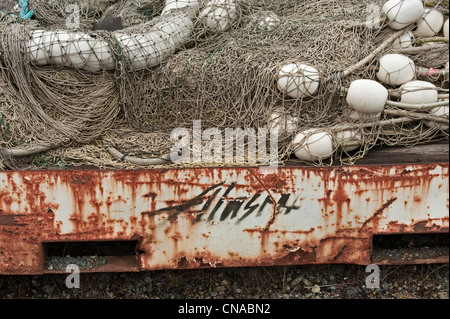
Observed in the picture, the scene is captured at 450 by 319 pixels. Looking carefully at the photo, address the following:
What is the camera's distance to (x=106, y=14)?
458cm

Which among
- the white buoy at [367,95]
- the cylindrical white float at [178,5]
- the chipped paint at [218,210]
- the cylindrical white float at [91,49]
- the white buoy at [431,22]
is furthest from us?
the cylindrical white float at [178,5]

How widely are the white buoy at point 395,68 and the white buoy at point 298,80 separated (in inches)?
18.8

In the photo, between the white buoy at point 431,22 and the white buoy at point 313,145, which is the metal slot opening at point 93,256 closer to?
the white buoy at point 313,145

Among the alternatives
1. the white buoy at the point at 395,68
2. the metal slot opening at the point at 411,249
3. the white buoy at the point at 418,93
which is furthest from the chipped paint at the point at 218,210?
the white buoy at the point at 395,68

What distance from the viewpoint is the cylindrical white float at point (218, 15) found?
3916 mm

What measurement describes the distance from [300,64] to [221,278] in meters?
1.68

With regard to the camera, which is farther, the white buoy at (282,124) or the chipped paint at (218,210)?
the white buoy at (282,124)

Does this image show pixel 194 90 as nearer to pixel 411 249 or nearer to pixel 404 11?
pixel 404 11

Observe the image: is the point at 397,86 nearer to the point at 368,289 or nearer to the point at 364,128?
the point at 364,128

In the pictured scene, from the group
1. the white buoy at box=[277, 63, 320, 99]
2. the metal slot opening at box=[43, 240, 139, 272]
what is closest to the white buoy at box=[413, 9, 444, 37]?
the white buoy at box=[277, 63, 320, 99]

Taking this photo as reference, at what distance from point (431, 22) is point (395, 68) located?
1.80ft

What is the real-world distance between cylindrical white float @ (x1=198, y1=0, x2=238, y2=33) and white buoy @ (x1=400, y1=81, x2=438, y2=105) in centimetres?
148

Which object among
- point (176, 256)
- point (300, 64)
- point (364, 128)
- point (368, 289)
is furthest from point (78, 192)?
point (368, 289)

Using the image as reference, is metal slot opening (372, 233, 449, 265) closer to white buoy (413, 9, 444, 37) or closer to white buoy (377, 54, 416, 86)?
white buoy (377, 54, 416, 86)
